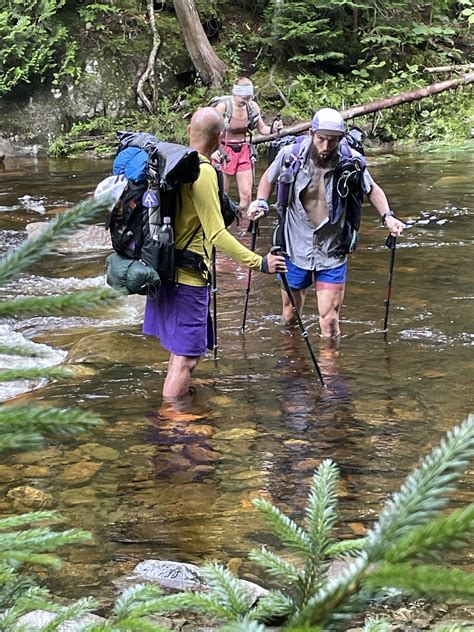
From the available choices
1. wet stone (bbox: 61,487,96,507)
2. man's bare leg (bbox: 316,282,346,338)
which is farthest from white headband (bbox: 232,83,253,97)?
wet stone (bbox: 61,487,96,507)

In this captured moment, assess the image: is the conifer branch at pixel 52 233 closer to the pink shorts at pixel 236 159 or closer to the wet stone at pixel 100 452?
the wet stone at pixel 100 452

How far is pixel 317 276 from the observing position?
6688 mm

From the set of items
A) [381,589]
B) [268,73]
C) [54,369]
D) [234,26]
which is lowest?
[381,589]

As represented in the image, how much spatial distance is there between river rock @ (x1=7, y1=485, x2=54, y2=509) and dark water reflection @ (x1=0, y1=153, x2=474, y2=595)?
0.13 feet

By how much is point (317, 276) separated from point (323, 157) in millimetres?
1080

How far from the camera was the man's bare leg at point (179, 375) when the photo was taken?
5301 millimetres

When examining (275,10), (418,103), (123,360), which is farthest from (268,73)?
(123,360)

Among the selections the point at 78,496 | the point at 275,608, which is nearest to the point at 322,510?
the point at 275,608

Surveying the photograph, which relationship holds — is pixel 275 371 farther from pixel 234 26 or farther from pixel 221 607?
pixel 234 26

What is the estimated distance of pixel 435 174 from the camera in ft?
52.3

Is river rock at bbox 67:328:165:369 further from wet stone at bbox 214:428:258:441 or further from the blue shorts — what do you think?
wet stone at bbox 214:428:258:441

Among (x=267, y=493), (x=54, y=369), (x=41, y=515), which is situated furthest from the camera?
(x=267, y=493)

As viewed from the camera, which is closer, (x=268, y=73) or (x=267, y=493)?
(x=267, y=493)

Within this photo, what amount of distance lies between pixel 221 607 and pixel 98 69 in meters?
23.7
